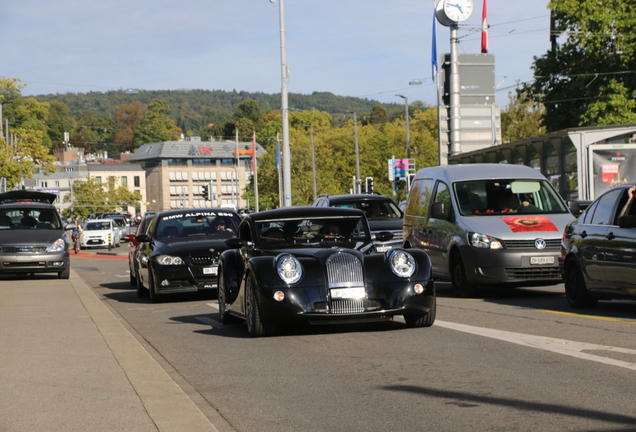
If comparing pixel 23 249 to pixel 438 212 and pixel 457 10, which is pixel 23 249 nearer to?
pixel 438 212

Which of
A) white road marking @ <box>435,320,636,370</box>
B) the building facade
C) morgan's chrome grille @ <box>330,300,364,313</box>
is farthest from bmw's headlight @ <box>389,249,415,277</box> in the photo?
the building facade

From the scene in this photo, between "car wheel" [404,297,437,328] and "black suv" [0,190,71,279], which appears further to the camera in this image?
"black suv" [0,190,71,279]

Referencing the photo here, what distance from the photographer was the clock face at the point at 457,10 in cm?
3938

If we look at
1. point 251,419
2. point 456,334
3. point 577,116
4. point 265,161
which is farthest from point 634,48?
point 265,161

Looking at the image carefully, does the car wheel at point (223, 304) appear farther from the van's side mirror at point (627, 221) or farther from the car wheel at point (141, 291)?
the car wheel at point (141, 291)

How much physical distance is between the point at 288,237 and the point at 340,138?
296 feet

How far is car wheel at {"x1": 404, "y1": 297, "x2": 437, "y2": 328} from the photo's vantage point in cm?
966

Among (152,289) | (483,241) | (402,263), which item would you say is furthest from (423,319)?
(152,289)

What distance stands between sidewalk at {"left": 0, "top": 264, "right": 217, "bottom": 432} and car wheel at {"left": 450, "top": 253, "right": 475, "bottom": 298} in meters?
5.17

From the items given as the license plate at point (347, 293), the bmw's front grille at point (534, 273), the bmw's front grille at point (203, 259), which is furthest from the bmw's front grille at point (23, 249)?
the license plate at point (347, 293)

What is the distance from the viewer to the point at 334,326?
34.4 feet

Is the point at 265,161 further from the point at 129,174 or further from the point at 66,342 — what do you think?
the point at 66,342

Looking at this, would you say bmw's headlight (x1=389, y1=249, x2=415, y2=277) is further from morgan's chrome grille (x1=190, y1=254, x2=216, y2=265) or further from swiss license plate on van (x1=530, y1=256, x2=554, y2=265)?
morgan's chrome grille (x1=190, y1=254, x2=216, y2=265)

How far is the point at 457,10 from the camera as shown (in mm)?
39500
